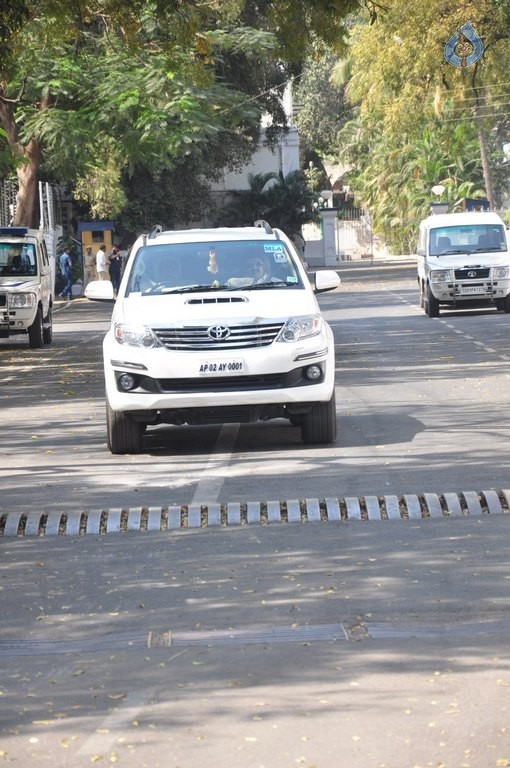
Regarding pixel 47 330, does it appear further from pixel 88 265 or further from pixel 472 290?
pixel 88 265

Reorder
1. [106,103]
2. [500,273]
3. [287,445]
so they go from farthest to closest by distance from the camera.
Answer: [106,103] → [500,273] → [287,445]

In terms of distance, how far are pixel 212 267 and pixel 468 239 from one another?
20.1 meters

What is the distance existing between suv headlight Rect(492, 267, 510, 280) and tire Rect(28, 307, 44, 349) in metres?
9.52

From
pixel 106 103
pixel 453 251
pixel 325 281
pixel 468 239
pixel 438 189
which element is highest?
pixel 106 103

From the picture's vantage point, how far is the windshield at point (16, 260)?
27.4 meters

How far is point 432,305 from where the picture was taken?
1251 inches

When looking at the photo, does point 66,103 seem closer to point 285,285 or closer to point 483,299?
point 483,299

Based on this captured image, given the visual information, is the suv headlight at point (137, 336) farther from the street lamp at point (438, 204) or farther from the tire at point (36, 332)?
the street lamp at point (438, 204)

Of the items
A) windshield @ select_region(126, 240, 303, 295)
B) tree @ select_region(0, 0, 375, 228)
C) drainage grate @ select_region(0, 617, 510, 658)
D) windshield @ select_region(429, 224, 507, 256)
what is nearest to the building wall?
tree @ select_region(0, 0, 375, 228)

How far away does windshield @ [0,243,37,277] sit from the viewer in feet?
89.9

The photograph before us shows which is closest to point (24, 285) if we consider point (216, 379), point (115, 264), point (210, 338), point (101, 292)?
point (101, 292)

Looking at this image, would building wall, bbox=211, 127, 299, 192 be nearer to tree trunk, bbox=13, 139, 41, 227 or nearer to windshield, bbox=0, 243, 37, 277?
tree trunk, bbox=13, 139, 41, 227

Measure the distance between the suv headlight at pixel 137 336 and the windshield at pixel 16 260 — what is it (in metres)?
15.5

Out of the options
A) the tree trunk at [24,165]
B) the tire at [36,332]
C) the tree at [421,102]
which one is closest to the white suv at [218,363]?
the tree at [421,102]
